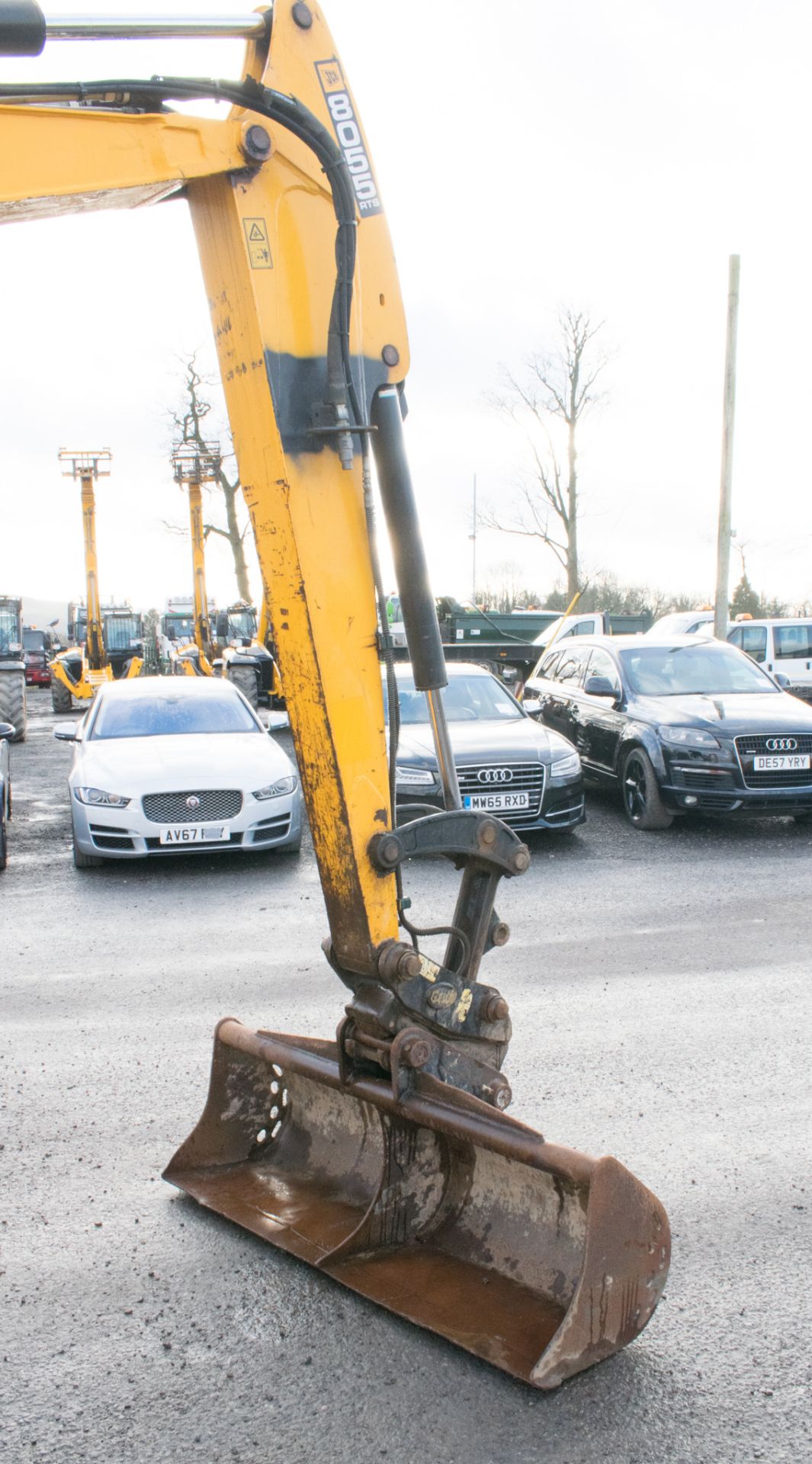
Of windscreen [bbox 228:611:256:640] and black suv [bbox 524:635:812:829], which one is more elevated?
windscreen [bbox 228:611:256:640]

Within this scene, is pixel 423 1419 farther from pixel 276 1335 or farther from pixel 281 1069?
pixel 281 1069

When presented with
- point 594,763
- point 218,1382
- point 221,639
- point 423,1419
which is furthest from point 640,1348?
point 221,639

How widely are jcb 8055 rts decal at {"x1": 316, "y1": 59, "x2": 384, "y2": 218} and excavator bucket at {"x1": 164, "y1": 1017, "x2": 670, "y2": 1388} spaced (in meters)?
2.55

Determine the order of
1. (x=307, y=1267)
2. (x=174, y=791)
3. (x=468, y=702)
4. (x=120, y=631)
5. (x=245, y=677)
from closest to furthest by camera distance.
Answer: (x=307, y=1267), (x=174, y=791), (x=468, y=702), (x=245, y=677), (x=120, y=631)

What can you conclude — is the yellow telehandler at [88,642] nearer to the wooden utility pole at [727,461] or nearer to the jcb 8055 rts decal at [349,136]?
the wooden utility pole at [727,461]

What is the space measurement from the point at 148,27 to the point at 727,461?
1847cm

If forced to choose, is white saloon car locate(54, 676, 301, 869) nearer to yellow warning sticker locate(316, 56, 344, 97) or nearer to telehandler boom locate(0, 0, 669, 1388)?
telehandler boom locate(0, 0, 669, 1388)

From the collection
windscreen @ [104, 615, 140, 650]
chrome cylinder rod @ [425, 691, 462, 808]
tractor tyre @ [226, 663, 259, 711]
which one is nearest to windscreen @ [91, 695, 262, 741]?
chrome cylinder rod @ [425, 691, 462, 808]

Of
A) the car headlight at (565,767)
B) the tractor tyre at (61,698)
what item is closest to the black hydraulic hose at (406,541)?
the car headlight at (565,767)

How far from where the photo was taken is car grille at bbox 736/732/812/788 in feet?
35.1

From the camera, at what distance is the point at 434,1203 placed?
11.8 feet

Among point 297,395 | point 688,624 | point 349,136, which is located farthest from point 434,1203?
point 688,624

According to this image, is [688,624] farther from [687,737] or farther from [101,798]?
[101,798]

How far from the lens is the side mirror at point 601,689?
39.8 feet
